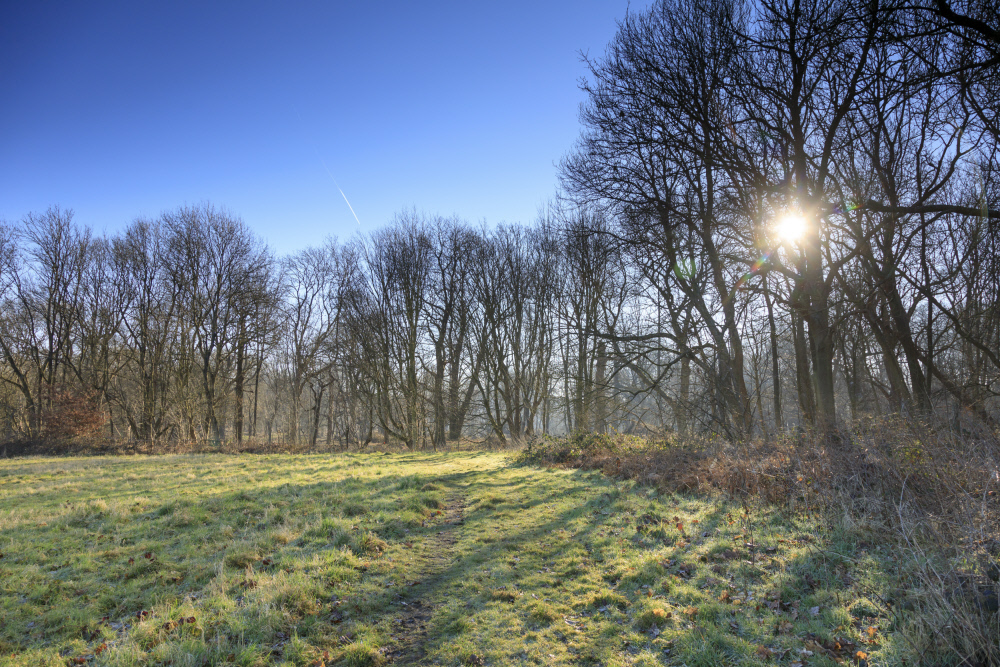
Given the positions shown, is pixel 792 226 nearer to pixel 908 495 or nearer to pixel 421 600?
pixel 908 495

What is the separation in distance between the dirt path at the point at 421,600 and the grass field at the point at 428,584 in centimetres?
3

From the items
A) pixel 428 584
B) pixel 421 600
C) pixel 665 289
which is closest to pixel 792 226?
pixel 665 289

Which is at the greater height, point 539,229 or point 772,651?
point 539,229

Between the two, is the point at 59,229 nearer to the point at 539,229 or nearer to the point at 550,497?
the point at 539,229

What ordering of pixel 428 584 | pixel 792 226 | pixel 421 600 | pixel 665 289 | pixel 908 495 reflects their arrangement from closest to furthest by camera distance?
pixel 908 495, pixel 421 600, pixel 428 584, pixel 792 226, pixel 665 289

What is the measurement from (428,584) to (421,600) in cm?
42

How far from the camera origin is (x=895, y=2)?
6.97m

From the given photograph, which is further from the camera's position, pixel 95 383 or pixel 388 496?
pixel 95 383

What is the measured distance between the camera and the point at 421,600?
5152 millimetres

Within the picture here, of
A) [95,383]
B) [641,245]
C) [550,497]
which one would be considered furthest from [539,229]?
[95,383]

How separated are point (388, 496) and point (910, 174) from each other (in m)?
16.3

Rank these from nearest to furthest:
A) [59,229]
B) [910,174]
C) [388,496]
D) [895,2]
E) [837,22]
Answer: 1. [837,22]
2. [895,2]
3. [388,496]
4. [910,174]
5. [59,229]

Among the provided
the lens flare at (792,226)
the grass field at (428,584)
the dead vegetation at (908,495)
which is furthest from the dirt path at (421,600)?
the lens flare at (792,226)

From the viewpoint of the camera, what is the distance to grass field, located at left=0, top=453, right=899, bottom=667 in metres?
3.94
